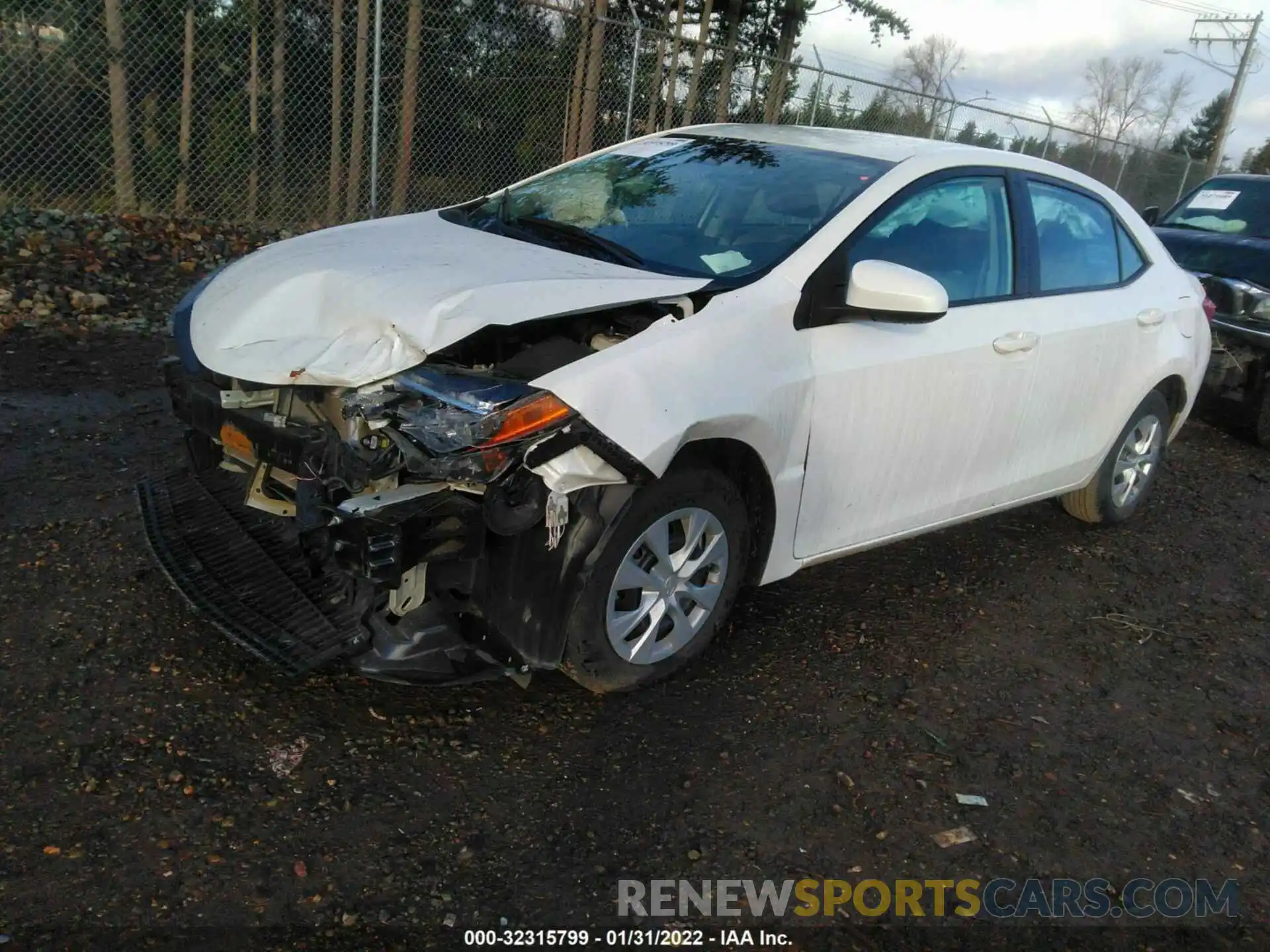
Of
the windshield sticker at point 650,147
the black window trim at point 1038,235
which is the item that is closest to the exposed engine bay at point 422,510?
the windshield sticker at point 650,147

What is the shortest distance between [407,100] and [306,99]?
0.96 metres

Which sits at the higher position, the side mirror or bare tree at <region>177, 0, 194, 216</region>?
the side mirror

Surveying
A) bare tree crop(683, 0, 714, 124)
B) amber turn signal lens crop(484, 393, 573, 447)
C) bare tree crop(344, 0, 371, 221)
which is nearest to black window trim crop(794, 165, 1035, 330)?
amber turn signal lens crop(484, 393, 573, 447)

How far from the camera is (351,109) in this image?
31.5ft

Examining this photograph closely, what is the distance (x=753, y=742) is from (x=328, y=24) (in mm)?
8534

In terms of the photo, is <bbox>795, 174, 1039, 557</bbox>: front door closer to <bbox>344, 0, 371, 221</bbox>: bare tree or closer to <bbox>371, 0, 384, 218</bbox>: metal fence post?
<bbox>371, 0, 384, 218</bbox>: metal fence post

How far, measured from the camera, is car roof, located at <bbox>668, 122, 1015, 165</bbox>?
156 inches

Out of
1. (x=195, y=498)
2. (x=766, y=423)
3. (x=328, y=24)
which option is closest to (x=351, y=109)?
(x=328, y=24)

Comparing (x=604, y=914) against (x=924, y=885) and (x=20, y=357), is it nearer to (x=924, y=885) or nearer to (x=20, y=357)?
(x=924, y=885)

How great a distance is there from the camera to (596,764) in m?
2.96

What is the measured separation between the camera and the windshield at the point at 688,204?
11.5 feet

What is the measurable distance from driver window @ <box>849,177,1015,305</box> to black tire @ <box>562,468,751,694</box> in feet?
3.18

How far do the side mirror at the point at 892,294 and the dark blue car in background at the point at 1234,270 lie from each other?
14.2ft

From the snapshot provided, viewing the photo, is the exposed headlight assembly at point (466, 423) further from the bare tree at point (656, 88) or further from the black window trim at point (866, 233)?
the bare tree at point (656, 88)
